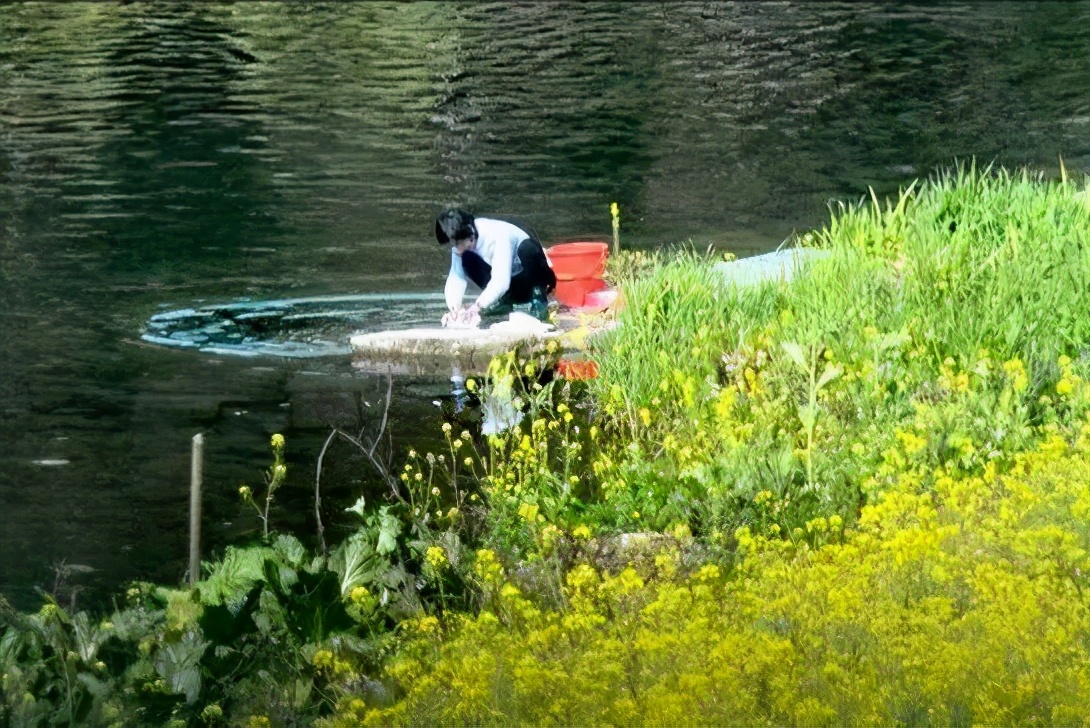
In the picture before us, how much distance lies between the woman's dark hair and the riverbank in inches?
68.0

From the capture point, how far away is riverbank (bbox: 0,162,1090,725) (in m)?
5.12

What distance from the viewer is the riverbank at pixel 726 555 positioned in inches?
201

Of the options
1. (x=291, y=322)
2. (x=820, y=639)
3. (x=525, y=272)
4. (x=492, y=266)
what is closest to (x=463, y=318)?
(x=492, y=266)

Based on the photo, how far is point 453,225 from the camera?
439 inches

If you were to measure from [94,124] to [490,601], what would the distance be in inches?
604

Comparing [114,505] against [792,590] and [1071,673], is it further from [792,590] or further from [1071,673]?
[1071,673]

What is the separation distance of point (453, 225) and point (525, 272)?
71 centimetres

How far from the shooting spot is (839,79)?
75.5 ft

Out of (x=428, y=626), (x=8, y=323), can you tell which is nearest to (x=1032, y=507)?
(x=428, y=626)

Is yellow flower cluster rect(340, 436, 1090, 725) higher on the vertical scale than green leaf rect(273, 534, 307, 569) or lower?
higher

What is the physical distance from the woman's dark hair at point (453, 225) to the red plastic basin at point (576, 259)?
2.62 ft

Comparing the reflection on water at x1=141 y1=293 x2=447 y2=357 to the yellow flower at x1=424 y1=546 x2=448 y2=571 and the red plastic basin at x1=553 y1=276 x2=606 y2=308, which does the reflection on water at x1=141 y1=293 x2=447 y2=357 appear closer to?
the red plastic basin at x1=553 y1=276 x2=606 y2=308

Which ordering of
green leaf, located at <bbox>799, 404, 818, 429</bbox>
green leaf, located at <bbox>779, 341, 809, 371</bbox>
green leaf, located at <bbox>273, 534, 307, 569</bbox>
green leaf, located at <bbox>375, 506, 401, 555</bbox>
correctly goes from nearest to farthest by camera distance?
green leaf, located at <bbox>273, 534, 307, 569</bbox>
green leaf, located at <bbox>375, 506, 401, 555</bbox>
green leaf, located at <bbox>799, 404, 818, 429</bbox>
green leaf, located at <bbox>779, 341, 809, 371</bbox>

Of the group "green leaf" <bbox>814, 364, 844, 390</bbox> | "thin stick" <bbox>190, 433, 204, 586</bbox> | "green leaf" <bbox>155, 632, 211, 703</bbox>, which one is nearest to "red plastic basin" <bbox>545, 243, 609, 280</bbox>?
"green leaf" <bbox>814, 364, 844, 390</bbox>
